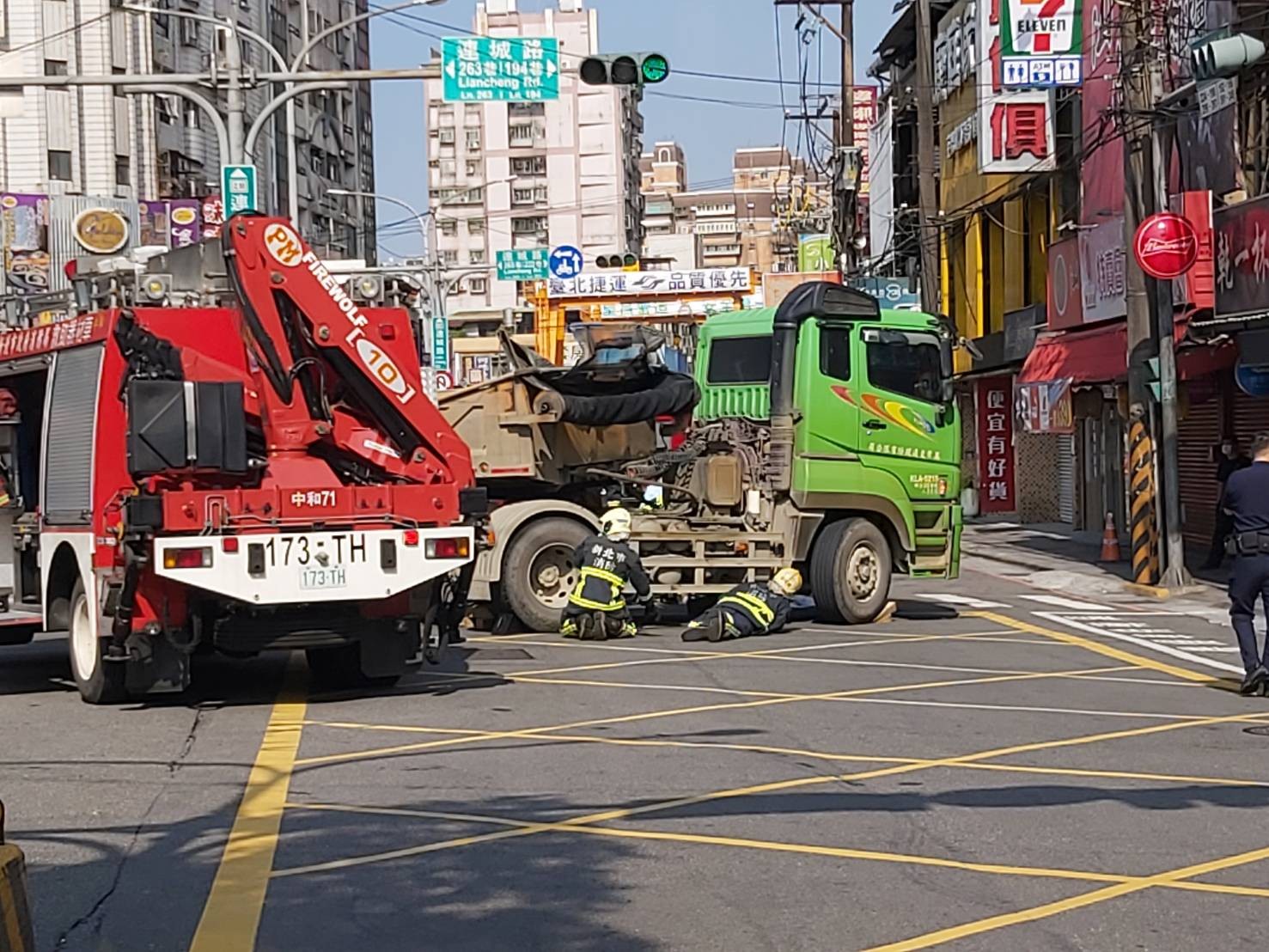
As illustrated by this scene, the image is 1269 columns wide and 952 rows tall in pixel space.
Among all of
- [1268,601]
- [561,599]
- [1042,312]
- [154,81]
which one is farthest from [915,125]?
[1268,601]

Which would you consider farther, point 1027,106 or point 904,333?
A: point 1027,106

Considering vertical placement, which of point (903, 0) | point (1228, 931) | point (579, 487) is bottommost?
point (1228, 931)

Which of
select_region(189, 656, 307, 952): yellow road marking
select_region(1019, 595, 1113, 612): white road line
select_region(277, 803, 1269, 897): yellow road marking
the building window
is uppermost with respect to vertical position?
the building window

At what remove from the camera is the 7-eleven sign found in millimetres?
27531

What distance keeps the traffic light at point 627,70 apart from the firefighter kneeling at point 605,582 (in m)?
5.08

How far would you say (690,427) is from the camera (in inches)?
738

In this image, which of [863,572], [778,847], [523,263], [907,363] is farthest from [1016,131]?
[778,847]

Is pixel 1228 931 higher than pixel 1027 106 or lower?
lower

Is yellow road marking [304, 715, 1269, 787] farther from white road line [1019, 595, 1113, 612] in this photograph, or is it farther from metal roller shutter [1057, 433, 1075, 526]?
metal roller shutter [1057, 433, 1075, 526]

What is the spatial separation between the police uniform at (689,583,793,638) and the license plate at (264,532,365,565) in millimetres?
5095

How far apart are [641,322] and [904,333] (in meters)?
16.8

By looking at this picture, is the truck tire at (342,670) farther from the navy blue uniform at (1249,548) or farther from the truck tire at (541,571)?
the navy blue uniform at (1249,548)

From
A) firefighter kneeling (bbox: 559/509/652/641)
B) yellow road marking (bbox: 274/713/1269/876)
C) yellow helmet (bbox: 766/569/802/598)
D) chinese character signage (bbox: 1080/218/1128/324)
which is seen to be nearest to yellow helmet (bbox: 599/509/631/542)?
firefighter kneeling (bbox: 559/509/652/641)

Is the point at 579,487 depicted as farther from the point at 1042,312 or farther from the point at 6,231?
the point at 6,231
